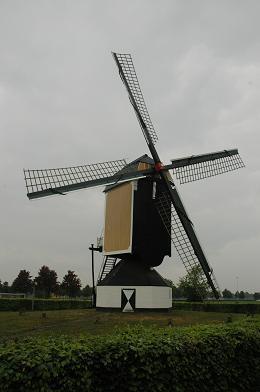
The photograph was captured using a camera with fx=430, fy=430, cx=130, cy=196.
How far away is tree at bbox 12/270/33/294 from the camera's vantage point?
9450cm

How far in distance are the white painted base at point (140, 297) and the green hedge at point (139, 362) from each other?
14005 mm

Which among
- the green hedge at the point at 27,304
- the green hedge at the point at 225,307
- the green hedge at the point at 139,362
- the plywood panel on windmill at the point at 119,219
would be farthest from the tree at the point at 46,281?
the green hedge at the point at 139,362

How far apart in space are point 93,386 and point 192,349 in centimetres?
230

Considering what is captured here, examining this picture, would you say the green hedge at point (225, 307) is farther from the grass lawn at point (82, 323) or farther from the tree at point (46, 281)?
the tree at point (46, 281)

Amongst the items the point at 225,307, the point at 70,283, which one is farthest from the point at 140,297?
the point at 70,283

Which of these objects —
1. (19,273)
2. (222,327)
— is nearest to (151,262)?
(222,327)

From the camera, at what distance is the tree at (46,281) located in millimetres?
90113

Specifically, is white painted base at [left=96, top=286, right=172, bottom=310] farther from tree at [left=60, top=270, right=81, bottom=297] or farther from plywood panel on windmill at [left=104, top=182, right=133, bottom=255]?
tree at [left=60, top=270, right=81, bottom=297]

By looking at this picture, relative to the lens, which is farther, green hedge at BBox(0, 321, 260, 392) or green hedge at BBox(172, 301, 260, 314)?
green hedge at BBox(172, 301, 260, 314)

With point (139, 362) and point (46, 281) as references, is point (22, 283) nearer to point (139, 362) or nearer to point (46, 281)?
point (46, 281)

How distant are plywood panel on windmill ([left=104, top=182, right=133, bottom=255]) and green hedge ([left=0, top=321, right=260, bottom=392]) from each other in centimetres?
1409

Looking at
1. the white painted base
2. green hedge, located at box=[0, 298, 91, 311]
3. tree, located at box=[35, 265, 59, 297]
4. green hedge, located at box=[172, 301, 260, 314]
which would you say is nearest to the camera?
the white painted base

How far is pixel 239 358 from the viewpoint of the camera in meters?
9.42

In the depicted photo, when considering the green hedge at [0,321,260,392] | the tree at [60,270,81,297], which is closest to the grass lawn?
the green hedge at [0,321,260,392]
